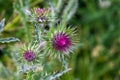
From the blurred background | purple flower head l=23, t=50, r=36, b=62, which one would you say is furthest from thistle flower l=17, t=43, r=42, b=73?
the blurred background

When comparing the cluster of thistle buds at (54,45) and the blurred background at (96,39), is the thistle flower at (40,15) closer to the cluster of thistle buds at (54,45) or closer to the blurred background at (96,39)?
the cluster of thistle buds at (54,45)

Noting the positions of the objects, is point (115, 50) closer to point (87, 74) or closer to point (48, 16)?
point (87, 74)

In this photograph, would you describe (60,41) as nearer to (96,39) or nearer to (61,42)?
(61,42)

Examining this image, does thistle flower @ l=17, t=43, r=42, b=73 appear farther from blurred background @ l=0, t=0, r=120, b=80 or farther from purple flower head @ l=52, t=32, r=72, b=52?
blurred background @ l=0, t=0, r=120, b=80

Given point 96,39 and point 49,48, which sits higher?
point 49,48

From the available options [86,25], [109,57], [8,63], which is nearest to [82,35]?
[86,25]

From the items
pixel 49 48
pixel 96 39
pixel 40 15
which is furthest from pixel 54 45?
pixel 96 39

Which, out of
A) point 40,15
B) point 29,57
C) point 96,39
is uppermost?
point 40,15
